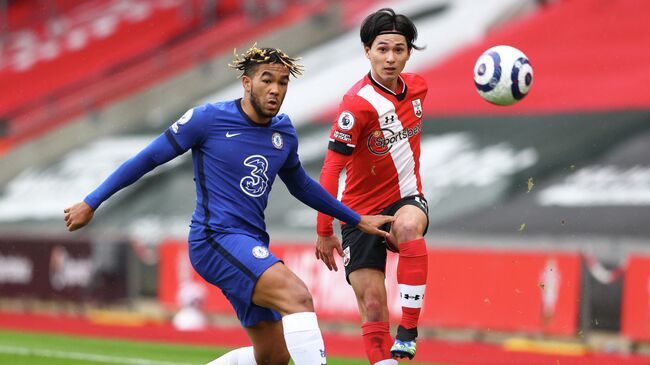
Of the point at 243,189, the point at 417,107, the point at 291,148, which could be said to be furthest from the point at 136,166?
the point at 417,107

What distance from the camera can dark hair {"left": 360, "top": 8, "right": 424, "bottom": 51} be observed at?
279 inches

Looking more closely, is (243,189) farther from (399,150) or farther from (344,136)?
(399,150)

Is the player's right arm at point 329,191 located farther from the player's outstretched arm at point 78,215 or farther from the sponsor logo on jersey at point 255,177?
the player's outstretched arm at point 78,215

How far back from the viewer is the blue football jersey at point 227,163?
6.32m

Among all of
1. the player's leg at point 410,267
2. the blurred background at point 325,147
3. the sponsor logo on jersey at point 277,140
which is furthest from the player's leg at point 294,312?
the blurred background at point 325,147

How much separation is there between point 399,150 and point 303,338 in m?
1.71

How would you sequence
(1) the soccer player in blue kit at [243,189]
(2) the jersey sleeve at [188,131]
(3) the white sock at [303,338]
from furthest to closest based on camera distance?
(2) the jersey sleeve at [188,131], (1) the soccer player in blue kit at [243,189], (3) the white sock at [303,338]

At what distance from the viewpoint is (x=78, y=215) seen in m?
6.02

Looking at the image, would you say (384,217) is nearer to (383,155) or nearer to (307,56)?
(383,155)

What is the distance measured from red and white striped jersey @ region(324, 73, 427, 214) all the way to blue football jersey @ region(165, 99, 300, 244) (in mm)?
763

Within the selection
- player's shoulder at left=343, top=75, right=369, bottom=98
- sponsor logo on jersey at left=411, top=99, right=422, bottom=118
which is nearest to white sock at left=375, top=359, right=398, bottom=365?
sponsor logo on jersey at left=411, top=99, right=422, bottom=118

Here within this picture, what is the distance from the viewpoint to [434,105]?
18703 mm

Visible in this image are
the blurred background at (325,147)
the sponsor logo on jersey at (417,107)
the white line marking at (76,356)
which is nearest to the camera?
the sponsor logo on jersey at (417,107)

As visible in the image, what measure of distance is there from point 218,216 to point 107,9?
21917 mm
